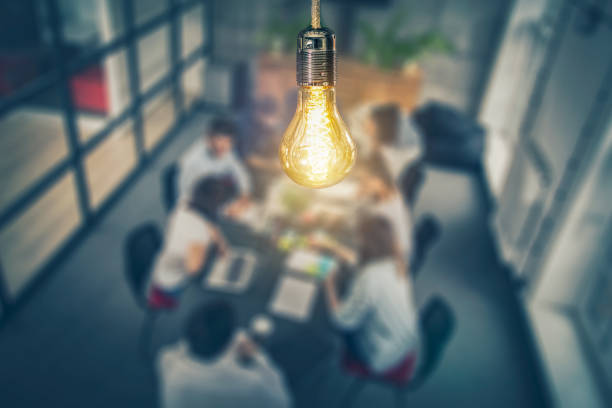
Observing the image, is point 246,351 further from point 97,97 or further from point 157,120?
point 97,97

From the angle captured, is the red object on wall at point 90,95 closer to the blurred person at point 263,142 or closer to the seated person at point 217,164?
the blurred person at point 263,142

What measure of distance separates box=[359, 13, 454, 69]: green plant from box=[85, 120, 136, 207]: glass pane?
134 inches

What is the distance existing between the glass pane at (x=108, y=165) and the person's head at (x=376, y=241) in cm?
330

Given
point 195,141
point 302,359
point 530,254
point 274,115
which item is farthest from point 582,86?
point 195,141

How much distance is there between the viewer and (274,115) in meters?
6.04

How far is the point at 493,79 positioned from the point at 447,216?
96.0 inches

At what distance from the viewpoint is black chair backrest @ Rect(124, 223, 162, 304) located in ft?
10.5

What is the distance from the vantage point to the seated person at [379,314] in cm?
286

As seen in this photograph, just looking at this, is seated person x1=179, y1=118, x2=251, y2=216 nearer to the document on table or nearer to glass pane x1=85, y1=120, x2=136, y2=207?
the document on table

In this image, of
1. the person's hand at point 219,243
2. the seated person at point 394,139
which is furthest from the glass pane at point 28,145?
the seated person at point 394,139

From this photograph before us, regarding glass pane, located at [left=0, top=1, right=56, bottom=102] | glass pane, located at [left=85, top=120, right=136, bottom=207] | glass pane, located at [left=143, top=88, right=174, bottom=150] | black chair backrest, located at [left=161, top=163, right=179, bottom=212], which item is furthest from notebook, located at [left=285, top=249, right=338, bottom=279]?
glass pane, located at [left=0, top=1, right=56, bottom=102]

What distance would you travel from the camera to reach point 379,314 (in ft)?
9.43

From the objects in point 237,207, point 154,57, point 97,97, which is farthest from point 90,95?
point 237,207

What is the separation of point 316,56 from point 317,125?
9.0 inches
